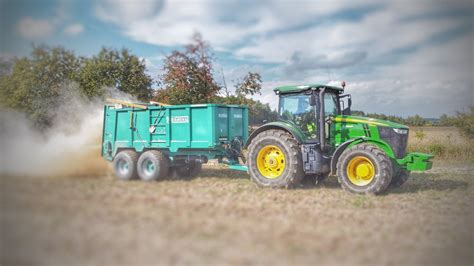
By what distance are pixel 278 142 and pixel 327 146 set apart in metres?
1.16

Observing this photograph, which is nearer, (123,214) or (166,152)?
(123,214)

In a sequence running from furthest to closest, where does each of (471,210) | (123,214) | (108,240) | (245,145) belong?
1. (245,145)
2. (471,210)
3. (123,214)
4. (108,240)

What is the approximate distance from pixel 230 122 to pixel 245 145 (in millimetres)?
720

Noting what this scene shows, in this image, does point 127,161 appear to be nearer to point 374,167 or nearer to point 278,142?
point 278,142

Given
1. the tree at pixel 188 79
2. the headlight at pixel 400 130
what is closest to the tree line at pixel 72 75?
the tree at pixel 188 79

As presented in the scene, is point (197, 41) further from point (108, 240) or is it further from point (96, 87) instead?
point (108, 240)

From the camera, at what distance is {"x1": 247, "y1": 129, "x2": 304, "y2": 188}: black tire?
368 inches

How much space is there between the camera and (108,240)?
4344 mm

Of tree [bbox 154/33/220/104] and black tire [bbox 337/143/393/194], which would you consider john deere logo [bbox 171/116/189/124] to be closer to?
tree [bbox 154/33/220/104]

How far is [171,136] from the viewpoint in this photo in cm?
1045

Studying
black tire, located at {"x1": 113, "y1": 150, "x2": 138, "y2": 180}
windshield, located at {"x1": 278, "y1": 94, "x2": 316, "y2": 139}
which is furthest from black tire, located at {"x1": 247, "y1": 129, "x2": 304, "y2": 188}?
black tire, located at {"x1": 113, "y1": 150, "x2": 138, "y2": 180}

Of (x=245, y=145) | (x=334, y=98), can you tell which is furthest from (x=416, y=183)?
(x=245, y=145)

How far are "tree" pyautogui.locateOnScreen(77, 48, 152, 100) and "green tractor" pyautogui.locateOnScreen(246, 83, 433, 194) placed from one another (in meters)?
3.64

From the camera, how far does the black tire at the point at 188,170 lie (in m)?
10.7
